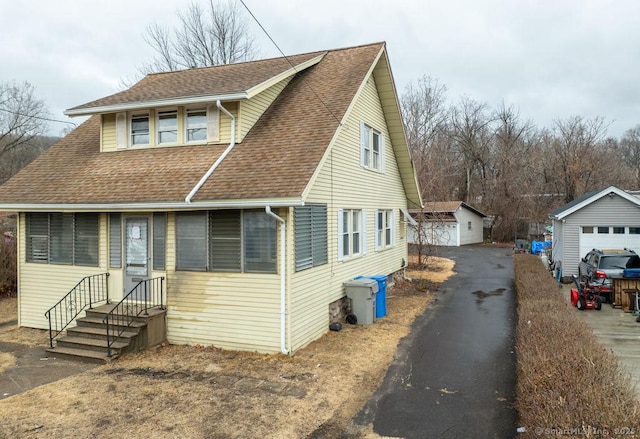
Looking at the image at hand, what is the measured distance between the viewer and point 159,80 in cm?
1443

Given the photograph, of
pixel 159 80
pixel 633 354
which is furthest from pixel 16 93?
pixel 633 354

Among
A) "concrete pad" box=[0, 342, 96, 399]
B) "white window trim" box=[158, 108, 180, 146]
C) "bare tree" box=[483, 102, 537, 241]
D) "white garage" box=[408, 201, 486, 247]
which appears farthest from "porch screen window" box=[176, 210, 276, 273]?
"bare tree" box=[483, 102, 537, 241]

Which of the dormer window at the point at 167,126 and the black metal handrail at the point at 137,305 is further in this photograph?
the dormer window at the point at 167,126

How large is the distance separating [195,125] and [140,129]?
172cm

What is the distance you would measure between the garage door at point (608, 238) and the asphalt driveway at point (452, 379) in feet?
20.8

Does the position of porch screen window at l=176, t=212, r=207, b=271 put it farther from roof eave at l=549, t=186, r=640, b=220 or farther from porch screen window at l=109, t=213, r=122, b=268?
roof eave at l=549, t=186, r=640, b=220

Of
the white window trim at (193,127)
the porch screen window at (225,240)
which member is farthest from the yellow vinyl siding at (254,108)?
the porch screen window at (225,240)

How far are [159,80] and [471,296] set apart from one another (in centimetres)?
1319

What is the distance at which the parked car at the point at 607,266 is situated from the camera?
14516 mm

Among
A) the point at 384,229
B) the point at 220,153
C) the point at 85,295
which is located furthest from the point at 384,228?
the point at 85,295

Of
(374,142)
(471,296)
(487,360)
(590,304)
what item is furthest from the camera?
(471,296)

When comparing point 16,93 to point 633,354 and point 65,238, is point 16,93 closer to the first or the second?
point 65,238

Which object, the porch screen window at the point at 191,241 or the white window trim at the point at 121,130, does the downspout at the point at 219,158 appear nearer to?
the porch screen window at the point at 191,241

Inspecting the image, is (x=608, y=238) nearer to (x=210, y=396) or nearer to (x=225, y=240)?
(x=225, y=240)
